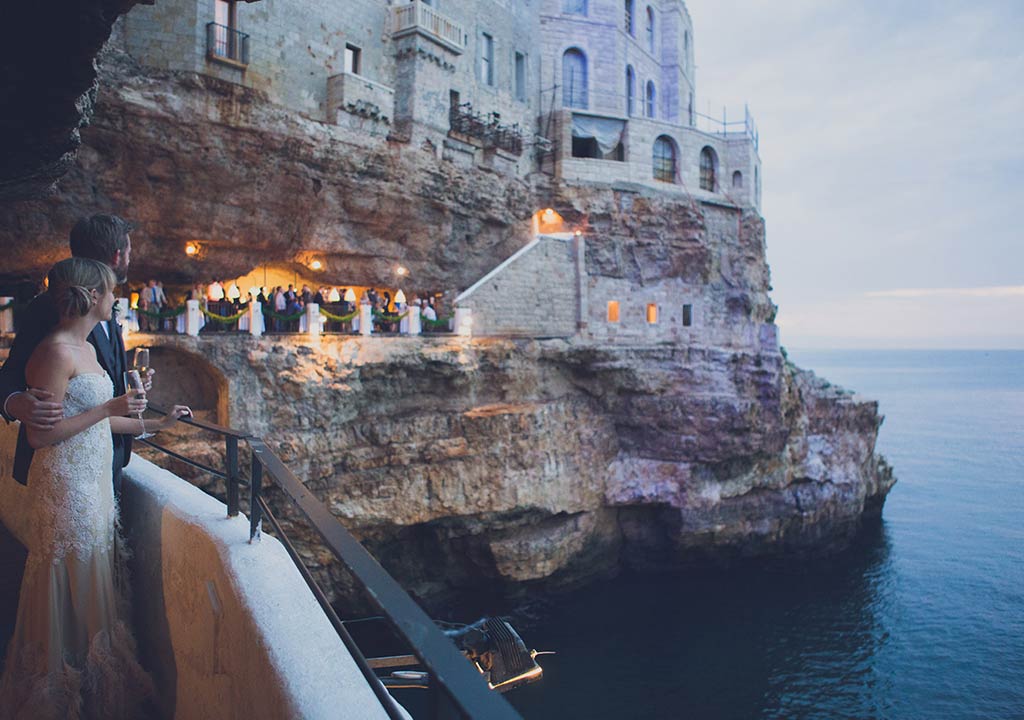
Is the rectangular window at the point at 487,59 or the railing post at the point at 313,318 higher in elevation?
the rectangular window at the point at 487,59

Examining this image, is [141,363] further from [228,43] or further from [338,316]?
[228,43]

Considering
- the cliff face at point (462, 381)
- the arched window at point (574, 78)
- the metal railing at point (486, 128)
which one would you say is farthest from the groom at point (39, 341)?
the arched window at point (574, 78)

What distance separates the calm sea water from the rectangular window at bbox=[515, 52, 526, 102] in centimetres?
2083

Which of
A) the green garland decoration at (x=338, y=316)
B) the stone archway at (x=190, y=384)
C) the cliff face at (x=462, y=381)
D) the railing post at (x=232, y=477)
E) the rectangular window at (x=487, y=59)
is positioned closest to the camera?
the railing post at (x=232, y=477)

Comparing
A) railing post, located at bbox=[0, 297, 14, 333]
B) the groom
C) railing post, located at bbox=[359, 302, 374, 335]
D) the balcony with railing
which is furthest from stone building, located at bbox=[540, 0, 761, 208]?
the groom

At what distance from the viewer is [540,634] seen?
2081 cm

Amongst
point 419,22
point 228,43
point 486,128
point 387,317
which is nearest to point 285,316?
point 387,317

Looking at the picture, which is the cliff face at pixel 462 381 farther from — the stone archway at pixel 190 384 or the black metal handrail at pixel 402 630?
the black metal handrail at pixel 402 630

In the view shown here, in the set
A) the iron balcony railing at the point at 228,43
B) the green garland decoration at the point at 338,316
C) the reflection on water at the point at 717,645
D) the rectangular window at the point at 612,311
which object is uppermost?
the iron balcony railing at the point at 228,43

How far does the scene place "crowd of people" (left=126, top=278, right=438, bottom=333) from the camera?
17116 mm

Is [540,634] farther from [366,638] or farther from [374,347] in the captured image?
[374,347]

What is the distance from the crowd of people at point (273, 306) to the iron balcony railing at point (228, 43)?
6.18 metres

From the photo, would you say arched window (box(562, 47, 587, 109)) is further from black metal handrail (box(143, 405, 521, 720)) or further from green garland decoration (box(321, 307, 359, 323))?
black metal handrail (box(143, 405, 521, 720))

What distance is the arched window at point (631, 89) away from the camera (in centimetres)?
3466
